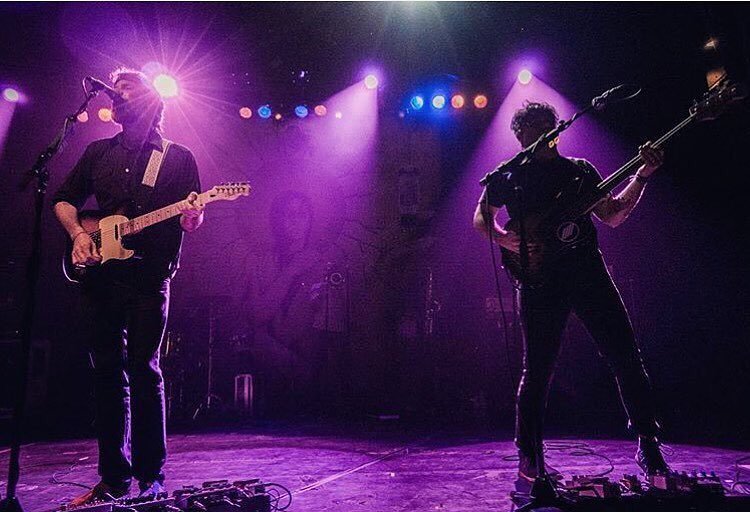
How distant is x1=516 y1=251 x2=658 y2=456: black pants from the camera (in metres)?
2.53

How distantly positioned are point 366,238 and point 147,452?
587cm

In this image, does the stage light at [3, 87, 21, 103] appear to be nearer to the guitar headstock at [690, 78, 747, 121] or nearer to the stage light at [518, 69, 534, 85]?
the stage light at [518, 69, 534, 85]

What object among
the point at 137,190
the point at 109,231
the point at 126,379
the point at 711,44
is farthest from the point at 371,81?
the point at 126,379

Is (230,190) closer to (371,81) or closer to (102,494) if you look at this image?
(102,494)

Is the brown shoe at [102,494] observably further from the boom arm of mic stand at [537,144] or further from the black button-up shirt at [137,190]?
the boom arm of mic stand at [537,144]

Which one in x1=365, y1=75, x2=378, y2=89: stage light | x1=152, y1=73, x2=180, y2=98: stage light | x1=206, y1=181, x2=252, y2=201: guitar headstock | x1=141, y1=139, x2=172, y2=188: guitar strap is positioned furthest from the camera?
x1=365, y1=75, x2=378, y2=89: stage light

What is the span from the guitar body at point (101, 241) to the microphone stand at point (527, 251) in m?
2.03

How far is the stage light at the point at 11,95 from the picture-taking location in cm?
751

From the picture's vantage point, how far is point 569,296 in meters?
2.62

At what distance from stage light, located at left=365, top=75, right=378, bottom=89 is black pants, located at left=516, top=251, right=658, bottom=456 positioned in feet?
19.4

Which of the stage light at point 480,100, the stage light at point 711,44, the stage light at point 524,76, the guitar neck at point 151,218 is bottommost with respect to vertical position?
the guitar neck at point 151,218

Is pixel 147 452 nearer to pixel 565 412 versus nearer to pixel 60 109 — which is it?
pixel 565 412

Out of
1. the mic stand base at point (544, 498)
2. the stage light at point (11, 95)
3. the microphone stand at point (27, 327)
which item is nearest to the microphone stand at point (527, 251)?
the mic stand base at point (544, 498)

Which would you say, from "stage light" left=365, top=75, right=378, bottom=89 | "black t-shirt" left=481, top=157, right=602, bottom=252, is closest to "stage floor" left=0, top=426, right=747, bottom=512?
"black t-shirt" left=481, top=157, right=602, bottom=252
